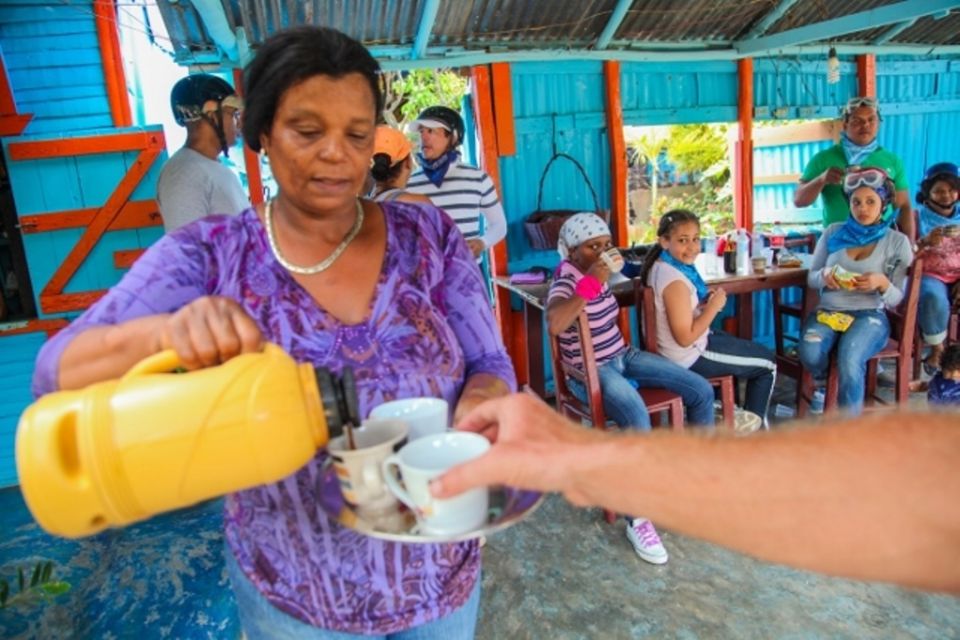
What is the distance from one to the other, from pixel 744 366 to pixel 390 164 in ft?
7.72

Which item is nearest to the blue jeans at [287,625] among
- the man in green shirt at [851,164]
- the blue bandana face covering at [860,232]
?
the blue bandana face covering at [860,232]

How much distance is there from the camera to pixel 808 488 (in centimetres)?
71

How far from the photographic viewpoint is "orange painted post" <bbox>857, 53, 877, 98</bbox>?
5.81 metres

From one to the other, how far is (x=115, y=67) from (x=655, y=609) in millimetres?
4197

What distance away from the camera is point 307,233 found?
49.3 inches

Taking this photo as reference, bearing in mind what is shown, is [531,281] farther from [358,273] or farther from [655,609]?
[358,273]

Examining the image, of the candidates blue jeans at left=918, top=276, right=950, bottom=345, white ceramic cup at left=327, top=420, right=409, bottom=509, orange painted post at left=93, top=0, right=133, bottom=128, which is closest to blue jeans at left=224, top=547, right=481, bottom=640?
white ceramic cup at left=327, top=420, right=409, bottom=509

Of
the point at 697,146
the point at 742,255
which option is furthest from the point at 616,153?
the point at 697,146

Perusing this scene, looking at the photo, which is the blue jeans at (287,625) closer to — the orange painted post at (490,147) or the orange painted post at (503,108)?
the orange painted post at (490,147)

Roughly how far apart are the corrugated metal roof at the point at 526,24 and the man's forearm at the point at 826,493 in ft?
11.1

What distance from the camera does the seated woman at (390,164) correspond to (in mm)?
3648

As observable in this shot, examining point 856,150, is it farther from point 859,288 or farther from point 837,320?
point 837,320

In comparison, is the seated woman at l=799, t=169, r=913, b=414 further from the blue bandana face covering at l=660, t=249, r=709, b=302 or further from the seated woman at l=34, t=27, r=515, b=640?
the seated woman at l=34, t=27, r=515, b=640

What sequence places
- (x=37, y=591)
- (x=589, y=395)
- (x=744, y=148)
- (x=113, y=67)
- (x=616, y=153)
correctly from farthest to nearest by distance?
(x=744, y=148)
(x=616, y=153)
(x=113, y=67)
(x=589, y=395)
(x=37, y=591)
